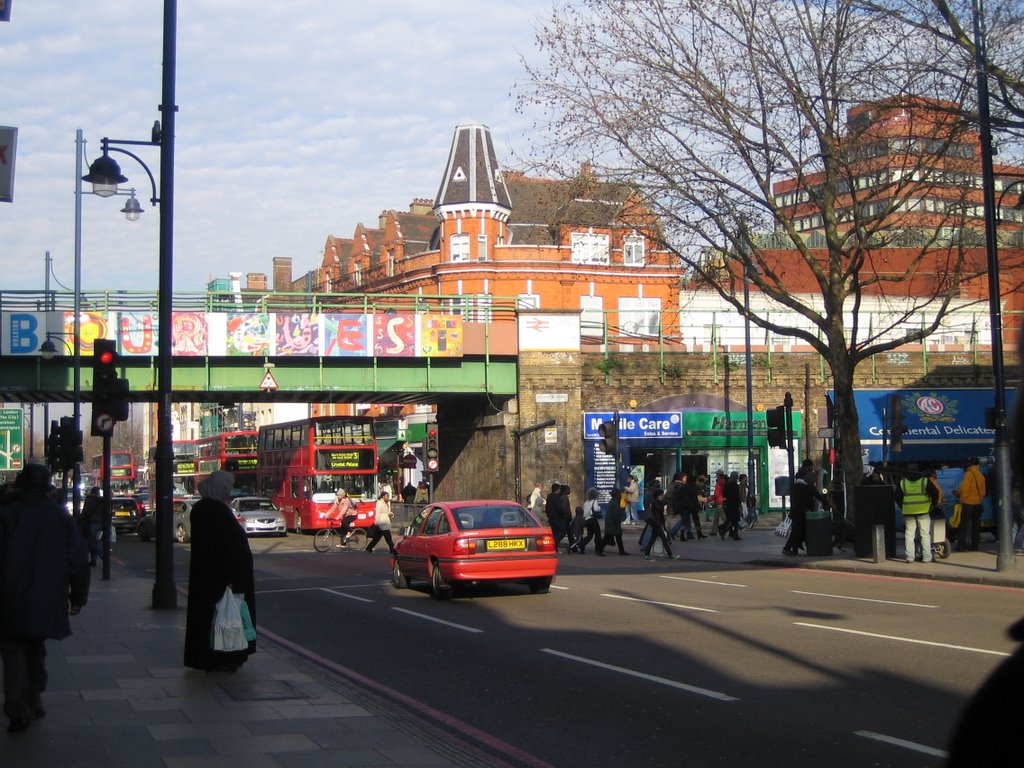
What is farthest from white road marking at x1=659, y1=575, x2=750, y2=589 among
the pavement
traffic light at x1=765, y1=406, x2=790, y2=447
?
the pavement

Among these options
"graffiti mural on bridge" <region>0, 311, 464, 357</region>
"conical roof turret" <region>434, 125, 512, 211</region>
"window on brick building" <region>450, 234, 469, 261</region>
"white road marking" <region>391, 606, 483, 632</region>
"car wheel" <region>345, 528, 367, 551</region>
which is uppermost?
"conical roof turret" <region>434, 125, 512, 211</region>

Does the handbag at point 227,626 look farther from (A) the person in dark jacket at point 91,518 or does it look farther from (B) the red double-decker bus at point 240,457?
(B) the red double-decker bus at point 240,457

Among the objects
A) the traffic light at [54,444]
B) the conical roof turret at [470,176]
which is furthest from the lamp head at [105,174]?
the conical roof turret at [470,176]

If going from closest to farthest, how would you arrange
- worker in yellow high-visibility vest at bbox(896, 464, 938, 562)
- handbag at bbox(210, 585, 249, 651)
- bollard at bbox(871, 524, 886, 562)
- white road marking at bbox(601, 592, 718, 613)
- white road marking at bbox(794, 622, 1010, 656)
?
handbag at bbox(210, 585, 249, 651) → white road marking at bbox(794, 622, 1010, 656) → white road marking at bbox(601, 592, 718, 613) → worker in yellow high-visibility vest at bbox(896, 464, 938, 562) → bollard at bbox(871, 524, 886, 562)

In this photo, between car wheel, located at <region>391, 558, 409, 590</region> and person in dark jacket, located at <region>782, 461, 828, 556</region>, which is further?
person in dark jacket, located at <region>782, 461, 828, 556</region>

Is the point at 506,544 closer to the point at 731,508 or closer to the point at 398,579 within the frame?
the point at 398,579

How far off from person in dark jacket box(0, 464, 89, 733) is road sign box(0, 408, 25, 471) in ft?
144

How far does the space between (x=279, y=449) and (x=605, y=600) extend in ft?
102

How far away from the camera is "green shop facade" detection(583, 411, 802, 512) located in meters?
44.5

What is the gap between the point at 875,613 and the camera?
1470 centimetres

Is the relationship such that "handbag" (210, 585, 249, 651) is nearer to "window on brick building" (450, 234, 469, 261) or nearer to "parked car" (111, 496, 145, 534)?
"parked car" (111, 496, 145, 534)

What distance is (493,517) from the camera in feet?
60.4

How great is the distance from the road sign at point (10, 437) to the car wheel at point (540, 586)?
36069mm

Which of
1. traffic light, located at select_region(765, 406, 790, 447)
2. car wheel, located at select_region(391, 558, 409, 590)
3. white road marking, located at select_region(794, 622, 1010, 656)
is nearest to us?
white road marking, located at select_region(794, 622, 1010, 656)
